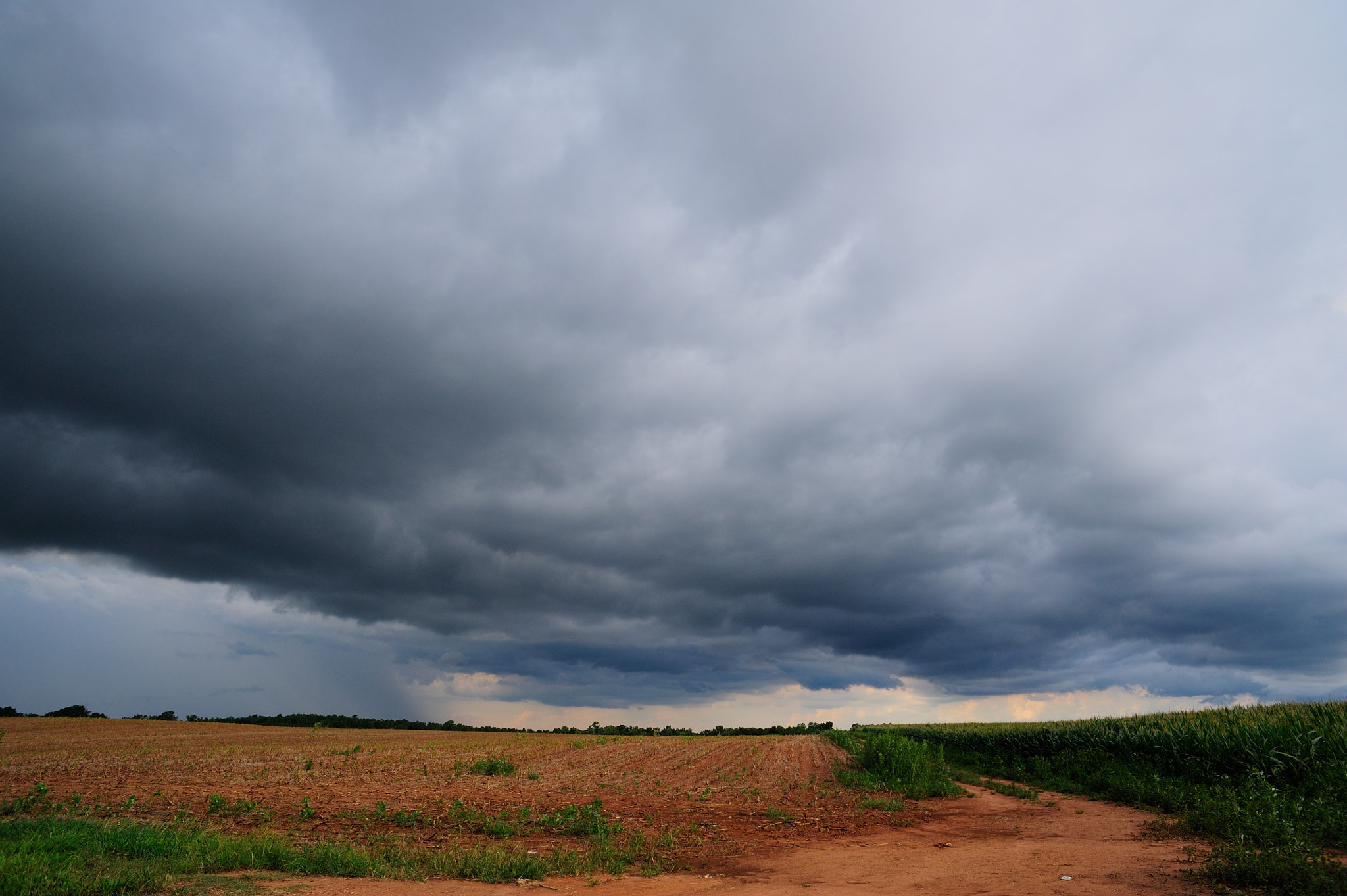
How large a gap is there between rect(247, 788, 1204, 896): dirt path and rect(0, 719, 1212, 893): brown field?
0.06 metres

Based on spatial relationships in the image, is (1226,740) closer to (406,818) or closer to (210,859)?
(406,818)

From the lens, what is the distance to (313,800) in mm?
16141

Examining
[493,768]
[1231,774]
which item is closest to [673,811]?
[493,768]

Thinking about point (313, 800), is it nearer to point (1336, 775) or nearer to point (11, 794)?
point (11, 794)

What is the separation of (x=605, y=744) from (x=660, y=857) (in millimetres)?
29877

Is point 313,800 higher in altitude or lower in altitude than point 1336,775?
lower

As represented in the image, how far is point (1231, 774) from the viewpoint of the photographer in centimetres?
1948

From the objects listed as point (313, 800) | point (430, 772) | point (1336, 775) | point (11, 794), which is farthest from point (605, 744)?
point (1336, 775)

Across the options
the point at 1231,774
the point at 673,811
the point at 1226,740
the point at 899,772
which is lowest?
the point at 673,811

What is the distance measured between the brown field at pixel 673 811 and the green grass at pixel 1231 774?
3.63 ft

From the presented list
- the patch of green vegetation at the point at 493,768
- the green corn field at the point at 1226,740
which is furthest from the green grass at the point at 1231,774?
the patch of green vegetation at the point at 493,768

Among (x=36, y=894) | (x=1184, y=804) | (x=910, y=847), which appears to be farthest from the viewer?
(x=1184, y=804)

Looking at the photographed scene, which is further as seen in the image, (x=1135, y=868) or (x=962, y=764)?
(x=962, y=764)

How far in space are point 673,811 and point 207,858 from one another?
35.1 ft
